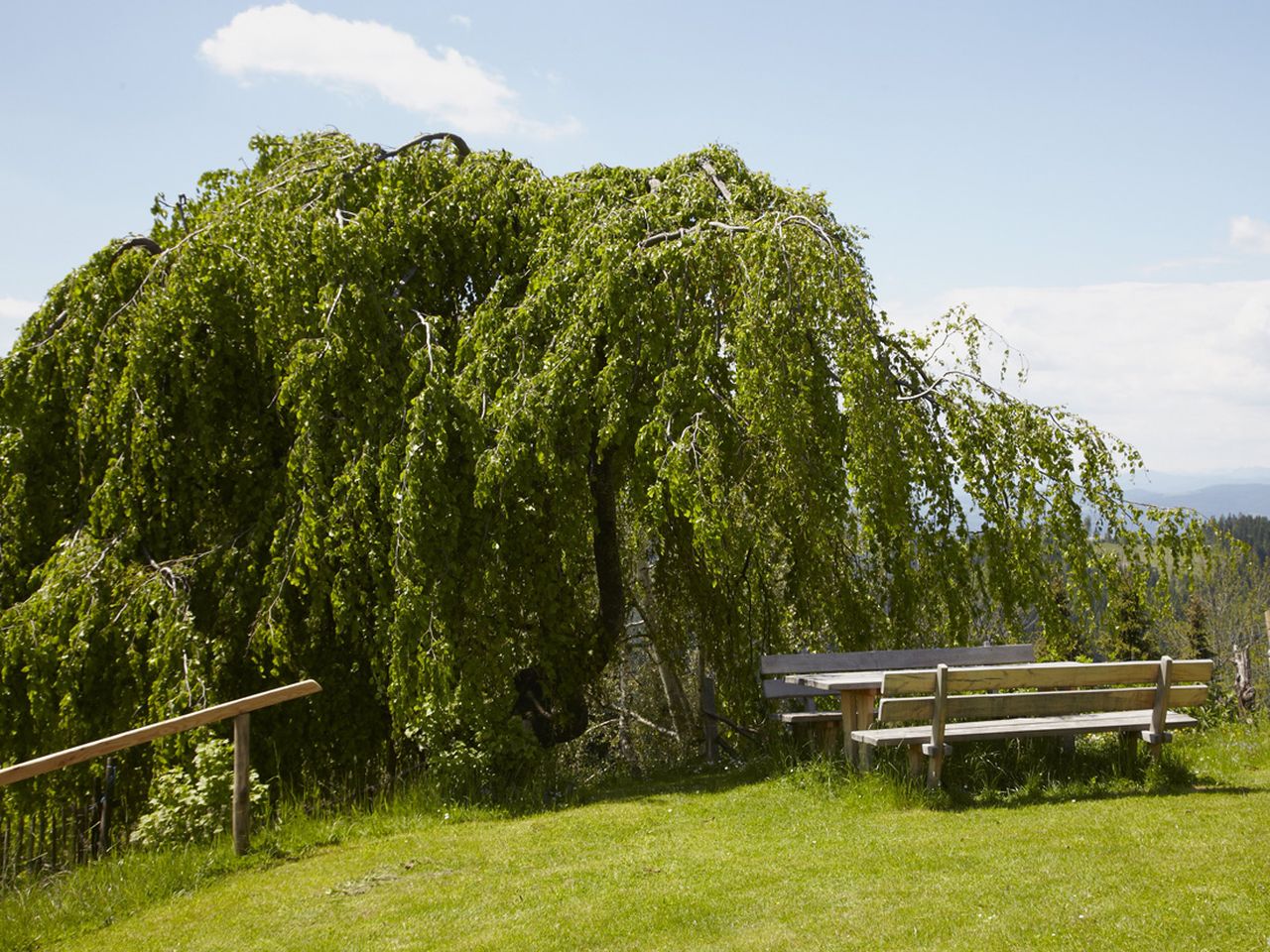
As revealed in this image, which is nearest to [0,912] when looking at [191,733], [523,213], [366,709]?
[191,733]

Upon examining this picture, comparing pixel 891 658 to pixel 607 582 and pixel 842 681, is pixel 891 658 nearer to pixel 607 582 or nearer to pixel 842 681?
pixel 842 681

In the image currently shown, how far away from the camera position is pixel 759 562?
1005cm

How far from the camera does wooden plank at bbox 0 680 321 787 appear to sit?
606cm

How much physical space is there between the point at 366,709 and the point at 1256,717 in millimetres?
7775

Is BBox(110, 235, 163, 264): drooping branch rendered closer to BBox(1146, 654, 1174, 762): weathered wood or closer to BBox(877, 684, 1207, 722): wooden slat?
BBox(877, 684, 1207, 722): wooden slat

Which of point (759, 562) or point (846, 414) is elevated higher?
point (846, 414)

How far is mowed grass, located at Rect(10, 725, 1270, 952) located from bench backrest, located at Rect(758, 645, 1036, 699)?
1213 millimetres

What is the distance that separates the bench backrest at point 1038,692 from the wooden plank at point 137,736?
3679 millimetres

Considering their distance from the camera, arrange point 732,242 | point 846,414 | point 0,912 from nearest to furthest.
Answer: point 0,912 → point 846,414 → point 732,242

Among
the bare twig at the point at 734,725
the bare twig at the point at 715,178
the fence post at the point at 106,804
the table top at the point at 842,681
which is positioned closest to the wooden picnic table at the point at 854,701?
the table top at the point at 842,681

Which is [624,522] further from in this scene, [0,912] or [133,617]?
[0,912]

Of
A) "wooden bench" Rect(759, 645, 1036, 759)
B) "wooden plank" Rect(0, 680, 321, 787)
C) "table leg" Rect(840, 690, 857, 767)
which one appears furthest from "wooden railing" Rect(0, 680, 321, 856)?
"wooden bench" Rect(759, 645, 1036, 759)

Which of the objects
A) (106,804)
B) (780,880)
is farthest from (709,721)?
(106,804)

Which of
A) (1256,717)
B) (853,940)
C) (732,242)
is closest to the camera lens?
(853,940)
